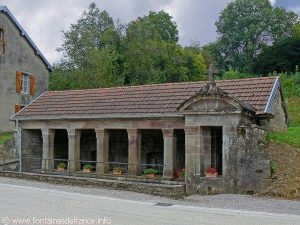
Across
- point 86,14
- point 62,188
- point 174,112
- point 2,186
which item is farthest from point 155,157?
point 86,14

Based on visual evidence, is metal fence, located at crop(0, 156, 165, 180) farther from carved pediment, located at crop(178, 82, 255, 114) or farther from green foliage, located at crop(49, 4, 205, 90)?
green foliage, located at crop(49, 4, 205, 90)

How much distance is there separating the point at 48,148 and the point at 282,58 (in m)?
34.0

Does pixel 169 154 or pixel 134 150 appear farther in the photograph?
pixel 134 150

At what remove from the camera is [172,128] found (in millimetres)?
20062

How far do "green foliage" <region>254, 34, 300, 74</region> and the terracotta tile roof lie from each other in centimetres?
3037

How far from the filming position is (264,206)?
13703 millimetres

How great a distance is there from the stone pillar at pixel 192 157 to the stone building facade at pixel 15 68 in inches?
757

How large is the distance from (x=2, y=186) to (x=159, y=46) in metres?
25.0

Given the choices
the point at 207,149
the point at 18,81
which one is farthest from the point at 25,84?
the point at 207,149

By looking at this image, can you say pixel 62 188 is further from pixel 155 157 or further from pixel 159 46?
pixel 159 46

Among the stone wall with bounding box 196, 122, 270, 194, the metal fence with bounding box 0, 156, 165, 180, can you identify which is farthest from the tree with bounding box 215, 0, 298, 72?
the stone wall with bounding box 196, 122, 270, 194

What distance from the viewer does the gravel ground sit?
43.9 ft

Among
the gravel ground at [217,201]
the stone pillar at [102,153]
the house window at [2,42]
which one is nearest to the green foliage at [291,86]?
the stone pillar at [102,153]

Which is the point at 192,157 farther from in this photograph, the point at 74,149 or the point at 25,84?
the point at 25,84
